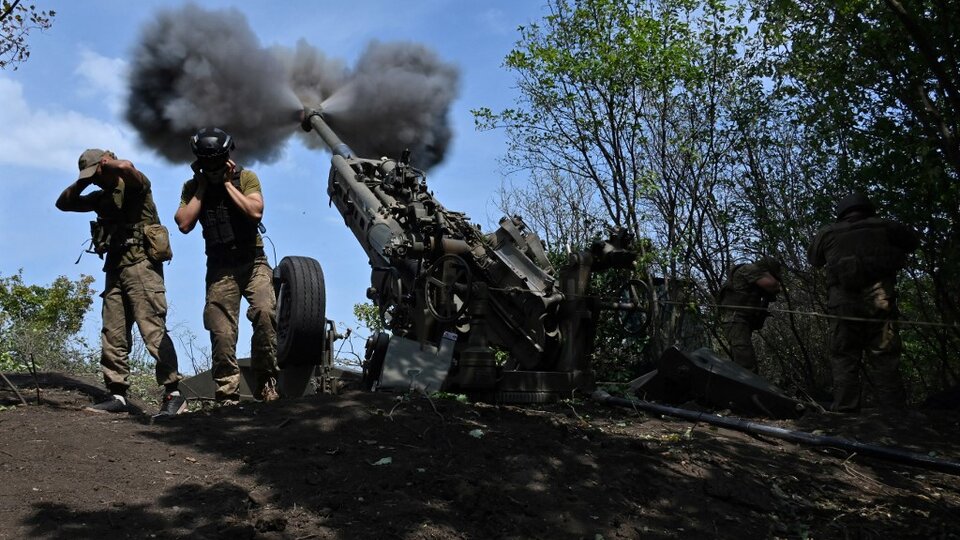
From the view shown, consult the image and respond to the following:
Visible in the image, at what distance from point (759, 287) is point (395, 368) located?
15.2ft

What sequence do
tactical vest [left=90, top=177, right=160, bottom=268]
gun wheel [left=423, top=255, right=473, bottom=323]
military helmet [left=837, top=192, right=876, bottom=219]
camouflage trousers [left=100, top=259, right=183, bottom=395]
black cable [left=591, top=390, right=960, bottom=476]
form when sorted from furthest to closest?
military helmet [left=837, top=192, right=876, bottom=219]
gun wheel [left=423, top=255, right=473, bottom=323]
tactical vest [left=90, top=177, right=160, bottom=268]
camouflage trousers [left=100, top=259, right=183, bottom=395]
black cable [left=591, top=390, right=960, bottom=476]

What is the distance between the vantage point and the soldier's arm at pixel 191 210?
6449 mm

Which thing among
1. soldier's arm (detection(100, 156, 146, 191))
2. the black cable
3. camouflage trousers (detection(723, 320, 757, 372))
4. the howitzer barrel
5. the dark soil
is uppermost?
the howitzer barrel

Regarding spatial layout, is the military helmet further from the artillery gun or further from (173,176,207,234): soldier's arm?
(173,176,207,234): soldier's arm

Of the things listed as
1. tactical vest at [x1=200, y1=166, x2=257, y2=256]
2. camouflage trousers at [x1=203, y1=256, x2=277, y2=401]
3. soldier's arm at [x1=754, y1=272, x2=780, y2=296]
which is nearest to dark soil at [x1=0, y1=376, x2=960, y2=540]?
camouflage trousers at [x1=203, y1=256, x2=277, y2=401]

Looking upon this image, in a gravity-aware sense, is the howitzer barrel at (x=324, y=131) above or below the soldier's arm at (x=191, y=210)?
above

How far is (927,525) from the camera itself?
178 inches

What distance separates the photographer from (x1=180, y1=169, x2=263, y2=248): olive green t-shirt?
6645 mm

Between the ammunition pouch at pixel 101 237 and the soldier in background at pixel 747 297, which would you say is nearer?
the ammunition pouch at pixel 101 237

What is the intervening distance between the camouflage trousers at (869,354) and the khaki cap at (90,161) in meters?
6.21

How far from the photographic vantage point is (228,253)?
Result: 6.62 meters

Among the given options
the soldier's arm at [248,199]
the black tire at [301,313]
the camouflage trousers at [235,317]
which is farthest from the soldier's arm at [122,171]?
the black tire at [301,313]

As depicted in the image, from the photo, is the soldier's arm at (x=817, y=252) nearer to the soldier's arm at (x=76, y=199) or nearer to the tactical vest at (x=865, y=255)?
the tactical vest at (x=865, y=255)

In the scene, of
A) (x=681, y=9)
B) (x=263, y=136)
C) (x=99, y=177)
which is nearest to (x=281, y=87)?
(x=263, y=136)
